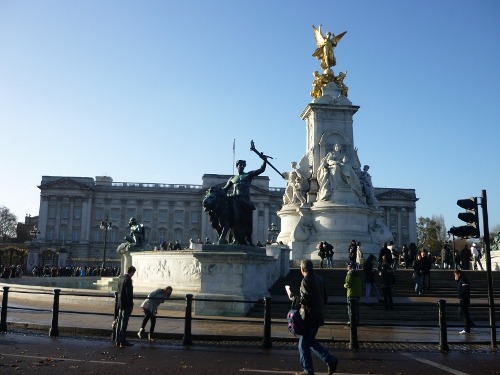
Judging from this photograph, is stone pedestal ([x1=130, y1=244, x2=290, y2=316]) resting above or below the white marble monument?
below

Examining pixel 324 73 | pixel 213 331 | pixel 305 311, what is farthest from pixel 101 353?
pixel 324 73

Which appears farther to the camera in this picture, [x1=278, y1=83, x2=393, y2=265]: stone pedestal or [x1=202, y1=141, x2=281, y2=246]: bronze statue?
[x1=278, y1=83, x2=393, y2=265]: stone pedestal

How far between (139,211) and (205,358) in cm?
10727

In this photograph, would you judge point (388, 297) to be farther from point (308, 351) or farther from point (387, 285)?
point (308, 351)

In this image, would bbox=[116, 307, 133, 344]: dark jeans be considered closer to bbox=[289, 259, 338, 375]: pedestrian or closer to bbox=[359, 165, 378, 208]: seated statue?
bbox=[289, 259, 338, 375]: pedestrian

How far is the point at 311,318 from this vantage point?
26.8 ft

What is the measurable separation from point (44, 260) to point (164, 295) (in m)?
Answer: 97.4

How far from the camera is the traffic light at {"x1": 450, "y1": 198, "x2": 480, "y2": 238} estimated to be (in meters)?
12.4

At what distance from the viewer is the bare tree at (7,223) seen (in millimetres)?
129750

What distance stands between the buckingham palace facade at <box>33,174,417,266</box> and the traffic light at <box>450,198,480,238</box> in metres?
96.9

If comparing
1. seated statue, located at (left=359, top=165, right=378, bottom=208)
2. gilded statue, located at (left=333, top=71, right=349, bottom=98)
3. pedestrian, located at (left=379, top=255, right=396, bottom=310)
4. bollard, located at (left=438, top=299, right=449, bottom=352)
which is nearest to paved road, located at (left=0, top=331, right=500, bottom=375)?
bollard, located at (left=438, top=299, right=449, bottom=352)

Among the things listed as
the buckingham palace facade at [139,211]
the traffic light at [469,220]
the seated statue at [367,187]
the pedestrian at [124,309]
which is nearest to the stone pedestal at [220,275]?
the pedestrian at [124,309]

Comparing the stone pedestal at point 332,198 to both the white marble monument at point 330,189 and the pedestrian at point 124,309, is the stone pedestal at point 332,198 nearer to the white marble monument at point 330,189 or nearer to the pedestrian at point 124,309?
the white marble monument at point 330,189

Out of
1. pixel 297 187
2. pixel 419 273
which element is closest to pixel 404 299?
pixel 419 273
